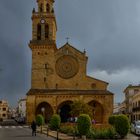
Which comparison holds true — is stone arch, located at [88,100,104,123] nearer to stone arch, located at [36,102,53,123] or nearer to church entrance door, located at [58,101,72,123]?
church entrance door, located at [58,101,72,123]

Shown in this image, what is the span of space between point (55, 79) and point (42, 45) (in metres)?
6.34

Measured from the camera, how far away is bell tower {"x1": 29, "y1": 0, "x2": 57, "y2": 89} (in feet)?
246

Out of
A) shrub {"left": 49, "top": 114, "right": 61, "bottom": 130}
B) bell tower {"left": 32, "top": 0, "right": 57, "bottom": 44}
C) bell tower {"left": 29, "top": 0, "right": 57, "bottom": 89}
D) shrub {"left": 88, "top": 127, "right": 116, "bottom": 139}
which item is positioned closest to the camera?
shrub {"left": 88, "top": 127, "right": 116, "bottom": 139}

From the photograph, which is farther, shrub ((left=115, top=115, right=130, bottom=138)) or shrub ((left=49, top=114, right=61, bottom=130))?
shrub ((left=49, top=114, right=61, bottom=130))

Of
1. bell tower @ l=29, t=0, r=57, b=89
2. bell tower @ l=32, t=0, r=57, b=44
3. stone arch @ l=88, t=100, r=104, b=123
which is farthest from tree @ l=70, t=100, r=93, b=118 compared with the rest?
bell tower @ l=32, t=0, r=57, b=44

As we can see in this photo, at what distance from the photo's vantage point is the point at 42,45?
75.7 metres

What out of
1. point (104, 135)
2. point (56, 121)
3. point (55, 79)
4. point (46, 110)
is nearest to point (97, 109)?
point (46, 110)

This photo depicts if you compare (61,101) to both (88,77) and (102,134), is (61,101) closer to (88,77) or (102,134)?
(88,77)

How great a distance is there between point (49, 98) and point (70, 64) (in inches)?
335

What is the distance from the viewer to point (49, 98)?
7244cm

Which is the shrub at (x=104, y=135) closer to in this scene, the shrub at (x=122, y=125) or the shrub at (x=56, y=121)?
the shrub at (x=122, y=125)

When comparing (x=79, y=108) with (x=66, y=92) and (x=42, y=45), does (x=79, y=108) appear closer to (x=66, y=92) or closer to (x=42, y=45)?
(x=66, y=92)

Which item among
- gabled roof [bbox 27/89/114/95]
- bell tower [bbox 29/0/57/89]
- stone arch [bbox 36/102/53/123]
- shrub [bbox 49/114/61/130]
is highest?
bell tower [bbox 29/0/57/89]

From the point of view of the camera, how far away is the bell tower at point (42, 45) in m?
75.1
